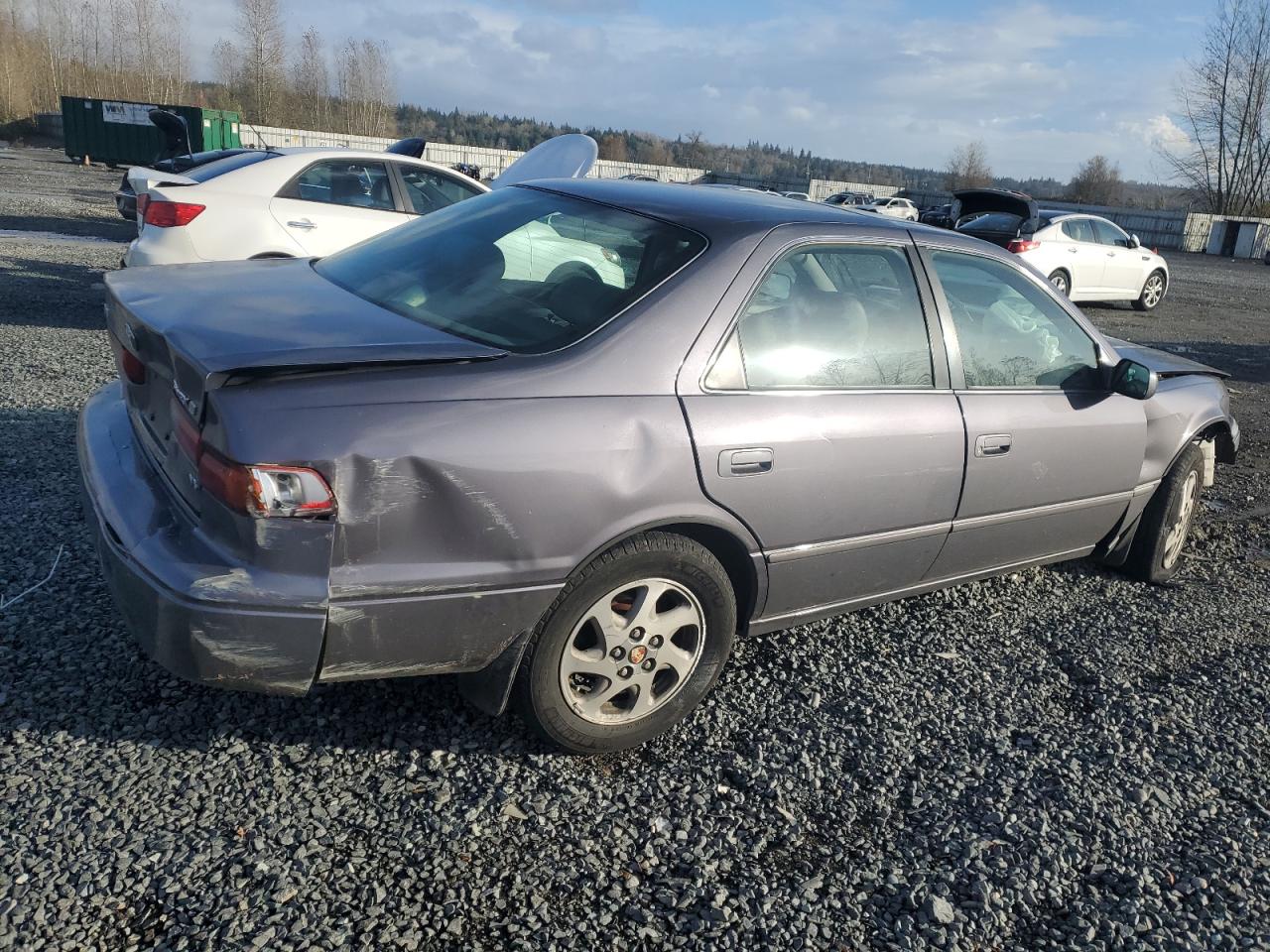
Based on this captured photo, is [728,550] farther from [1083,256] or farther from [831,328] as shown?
[1083,256]

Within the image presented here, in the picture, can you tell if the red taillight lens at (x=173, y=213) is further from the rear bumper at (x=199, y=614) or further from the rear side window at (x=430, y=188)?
the rear bumper at (x=199, y=614)

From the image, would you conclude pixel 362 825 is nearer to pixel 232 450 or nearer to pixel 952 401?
pixel 232 450

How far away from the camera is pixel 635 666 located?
9.21 feet

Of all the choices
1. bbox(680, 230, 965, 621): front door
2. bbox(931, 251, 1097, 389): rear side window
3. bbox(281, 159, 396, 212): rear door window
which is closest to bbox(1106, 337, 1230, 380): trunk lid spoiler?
bbox(931, 251, 1097, 389): rear side window

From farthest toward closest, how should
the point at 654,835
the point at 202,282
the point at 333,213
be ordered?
the point at 333,213 < the point at 202,282 < the point at 654,835

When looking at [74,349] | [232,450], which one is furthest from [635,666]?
[74,349]

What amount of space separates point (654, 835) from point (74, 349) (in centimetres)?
645

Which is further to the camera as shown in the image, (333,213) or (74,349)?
(333,213)

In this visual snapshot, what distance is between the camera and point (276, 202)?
7.61 m

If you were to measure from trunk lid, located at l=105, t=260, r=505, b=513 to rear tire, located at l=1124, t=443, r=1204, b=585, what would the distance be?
3395mm

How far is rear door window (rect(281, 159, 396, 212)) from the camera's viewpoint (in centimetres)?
781

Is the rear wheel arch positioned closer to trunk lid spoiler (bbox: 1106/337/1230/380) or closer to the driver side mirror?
the driver side mirror

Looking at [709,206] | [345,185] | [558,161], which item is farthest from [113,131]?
[709,206]

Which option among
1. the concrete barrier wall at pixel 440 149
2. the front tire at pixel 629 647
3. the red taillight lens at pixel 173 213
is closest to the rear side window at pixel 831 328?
the front tire at pixel 629 647
